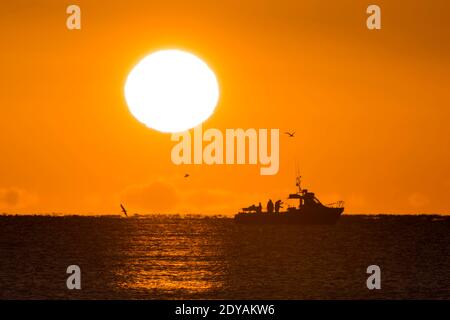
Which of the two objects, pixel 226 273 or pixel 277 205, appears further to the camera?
pixel 277 205

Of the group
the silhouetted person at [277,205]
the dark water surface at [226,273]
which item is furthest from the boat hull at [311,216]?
the dark water surface at [226,273]

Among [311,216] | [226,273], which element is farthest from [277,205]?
[226,273]

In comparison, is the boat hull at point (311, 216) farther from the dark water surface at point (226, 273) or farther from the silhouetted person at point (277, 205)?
the dark water surface at point (226, 273)

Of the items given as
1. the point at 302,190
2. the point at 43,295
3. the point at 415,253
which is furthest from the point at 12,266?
the point at 302,190

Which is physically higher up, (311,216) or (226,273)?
(311,216)

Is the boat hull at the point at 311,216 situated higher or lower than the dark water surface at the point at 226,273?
higher

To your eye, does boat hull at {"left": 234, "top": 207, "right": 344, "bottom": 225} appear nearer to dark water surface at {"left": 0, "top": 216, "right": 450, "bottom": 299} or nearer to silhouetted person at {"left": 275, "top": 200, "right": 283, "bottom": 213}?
silhouetted person at {"left": 275, "top": 200, "right": 283, "bottom": 213}

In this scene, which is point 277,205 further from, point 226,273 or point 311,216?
point 226,273

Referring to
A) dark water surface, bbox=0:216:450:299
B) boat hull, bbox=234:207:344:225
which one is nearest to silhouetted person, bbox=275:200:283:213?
boat hull, bbox=234:207:344:225

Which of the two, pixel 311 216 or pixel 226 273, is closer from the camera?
pixel 226 273

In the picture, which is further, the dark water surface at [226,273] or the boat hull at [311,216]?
the boat hull at [311,216]
